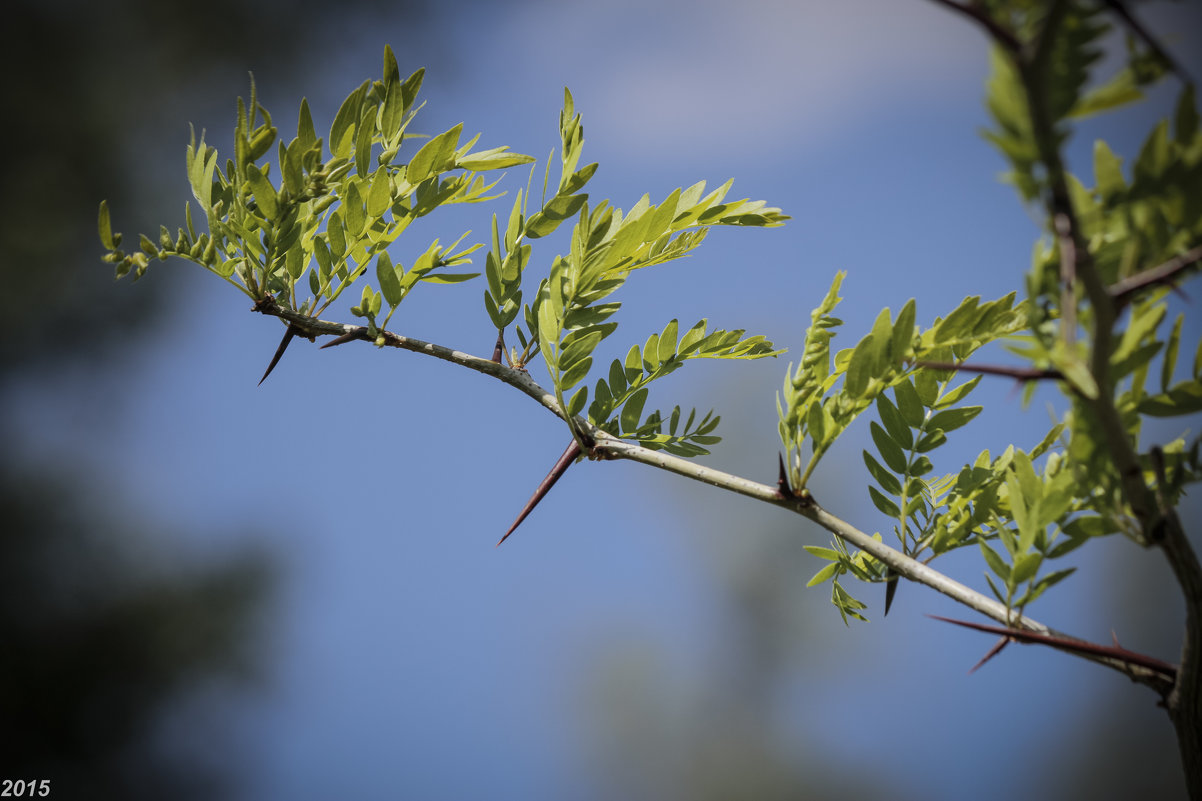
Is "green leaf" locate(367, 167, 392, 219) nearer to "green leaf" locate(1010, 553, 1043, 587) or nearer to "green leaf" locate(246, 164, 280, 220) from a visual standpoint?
"green leaf" locate(246, 164, 280, 220)

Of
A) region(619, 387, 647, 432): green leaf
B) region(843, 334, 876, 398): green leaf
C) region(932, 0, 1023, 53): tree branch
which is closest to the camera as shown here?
region(932, 0, 1023, 53): tree branch

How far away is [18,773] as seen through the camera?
6.55 ft

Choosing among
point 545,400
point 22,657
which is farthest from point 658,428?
point 22,657

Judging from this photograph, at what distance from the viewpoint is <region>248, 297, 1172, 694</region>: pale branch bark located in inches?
9.2

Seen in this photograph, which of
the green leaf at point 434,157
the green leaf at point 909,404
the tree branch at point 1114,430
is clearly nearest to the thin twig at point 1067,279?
the tree branch at point 1114,430

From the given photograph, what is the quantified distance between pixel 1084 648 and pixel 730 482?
110mm

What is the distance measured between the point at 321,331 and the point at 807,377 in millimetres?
214

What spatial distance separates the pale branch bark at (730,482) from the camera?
234 mm

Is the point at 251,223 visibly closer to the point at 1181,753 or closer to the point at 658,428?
the point at 658,428

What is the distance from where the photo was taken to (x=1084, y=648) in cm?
22

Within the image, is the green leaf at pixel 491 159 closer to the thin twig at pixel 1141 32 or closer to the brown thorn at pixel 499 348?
the brown thorn at pixel 499 348

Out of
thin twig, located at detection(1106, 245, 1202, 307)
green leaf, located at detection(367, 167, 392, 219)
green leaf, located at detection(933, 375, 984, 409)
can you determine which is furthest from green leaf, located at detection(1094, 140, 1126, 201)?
green leaf, located at detection(367, 167, 392, 219)

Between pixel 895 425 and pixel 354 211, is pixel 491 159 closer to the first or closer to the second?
pixel 354 211

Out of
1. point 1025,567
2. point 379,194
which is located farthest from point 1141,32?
point 379,194
